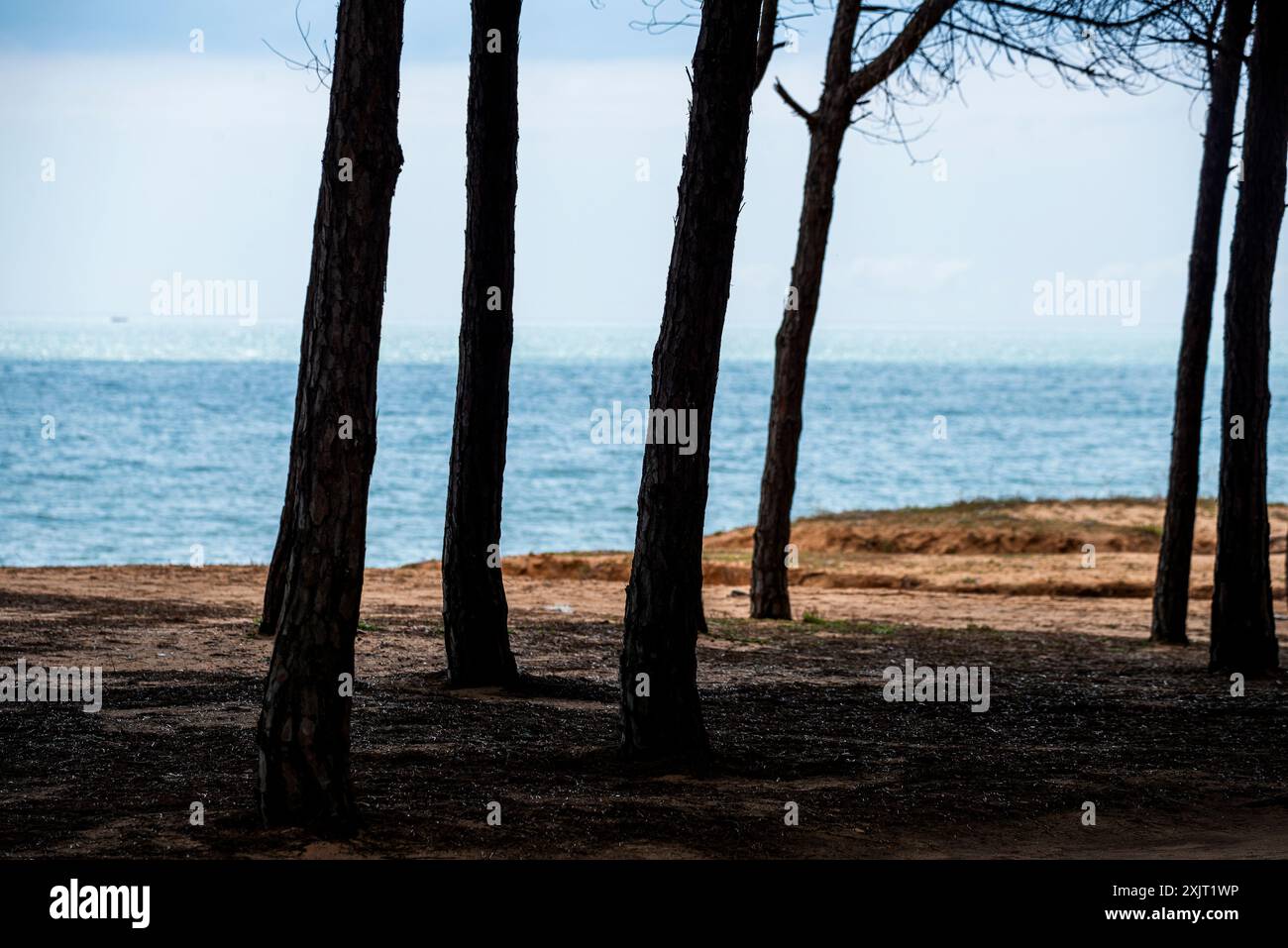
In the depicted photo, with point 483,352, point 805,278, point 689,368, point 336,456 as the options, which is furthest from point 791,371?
point 336,456

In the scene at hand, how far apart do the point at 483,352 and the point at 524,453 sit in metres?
50.4

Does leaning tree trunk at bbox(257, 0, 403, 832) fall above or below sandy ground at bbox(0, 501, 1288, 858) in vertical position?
above

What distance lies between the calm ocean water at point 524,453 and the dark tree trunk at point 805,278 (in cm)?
1987

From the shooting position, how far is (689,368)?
7.30 m

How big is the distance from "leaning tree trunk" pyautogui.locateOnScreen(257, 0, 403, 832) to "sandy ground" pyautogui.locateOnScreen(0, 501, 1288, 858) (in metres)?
0.30

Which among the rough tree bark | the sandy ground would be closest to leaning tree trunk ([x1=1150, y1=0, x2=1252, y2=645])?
the sandy ground

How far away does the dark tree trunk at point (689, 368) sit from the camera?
23.9ft

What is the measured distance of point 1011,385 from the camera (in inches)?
4176

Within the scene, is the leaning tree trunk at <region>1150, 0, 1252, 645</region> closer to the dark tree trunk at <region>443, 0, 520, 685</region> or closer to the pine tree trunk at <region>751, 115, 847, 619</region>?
the pine tree trunk at <region>751, 115, 847, 619</region>

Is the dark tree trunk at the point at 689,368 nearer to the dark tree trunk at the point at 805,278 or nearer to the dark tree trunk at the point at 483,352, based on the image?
the dark tree trunk at the point at 483,352

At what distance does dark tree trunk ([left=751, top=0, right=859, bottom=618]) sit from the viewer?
1495 centimetres

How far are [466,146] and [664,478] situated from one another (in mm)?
3394

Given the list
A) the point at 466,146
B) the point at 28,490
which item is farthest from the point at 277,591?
the point at 28,490

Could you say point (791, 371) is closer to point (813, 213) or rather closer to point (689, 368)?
point (813, 213)
